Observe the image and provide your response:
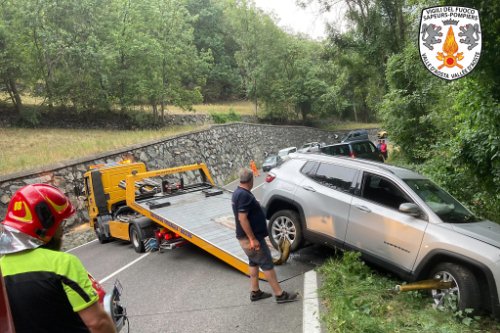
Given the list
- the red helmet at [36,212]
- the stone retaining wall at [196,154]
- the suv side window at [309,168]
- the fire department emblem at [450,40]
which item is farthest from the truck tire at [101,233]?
the red helmet at [36,212]

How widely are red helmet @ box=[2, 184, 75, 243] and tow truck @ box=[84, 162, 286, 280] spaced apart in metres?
4.58

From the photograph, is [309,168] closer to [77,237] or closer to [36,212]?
[36,212]

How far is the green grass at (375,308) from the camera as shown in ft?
14.4

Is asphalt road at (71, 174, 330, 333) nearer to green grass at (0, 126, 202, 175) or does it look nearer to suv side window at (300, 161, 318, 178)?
suv side window at (300, 161, 318, 178)

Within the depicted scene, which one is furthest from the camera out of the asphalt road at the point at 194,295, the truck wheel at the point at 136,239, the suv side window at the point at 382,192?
the truck wheel at the point at 136,239

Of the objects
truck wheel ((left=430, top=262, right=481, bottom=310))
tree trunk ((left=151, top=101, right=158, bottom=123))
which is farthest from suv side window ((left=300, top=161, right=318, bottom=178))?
tree trunk ((left=151, top=101, right=158, bottom=123))

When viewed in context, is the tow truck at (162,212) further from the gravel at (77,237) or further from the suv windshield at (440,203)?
the suv windshield at (440,203)

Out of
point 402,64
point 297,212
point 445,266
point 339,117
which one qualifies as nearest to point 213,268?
point 297,212

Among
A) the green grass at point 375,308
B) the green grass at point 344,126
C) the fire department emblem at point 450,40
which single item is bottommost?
the green grass at point 344,126

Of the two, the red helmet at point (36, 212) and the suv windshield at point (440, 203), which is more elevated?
the red helmet at point (36, 212)

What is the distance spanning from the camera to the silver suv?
487cm

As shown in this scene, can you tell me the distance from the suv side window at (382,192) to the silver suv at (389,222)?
1 cm

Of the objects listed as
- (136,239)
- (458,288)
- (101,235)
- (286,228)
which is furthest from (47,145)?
(458,288)

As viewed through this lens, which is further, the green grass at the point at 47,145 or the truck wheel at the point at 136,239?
the green grass at the point at 47,145
